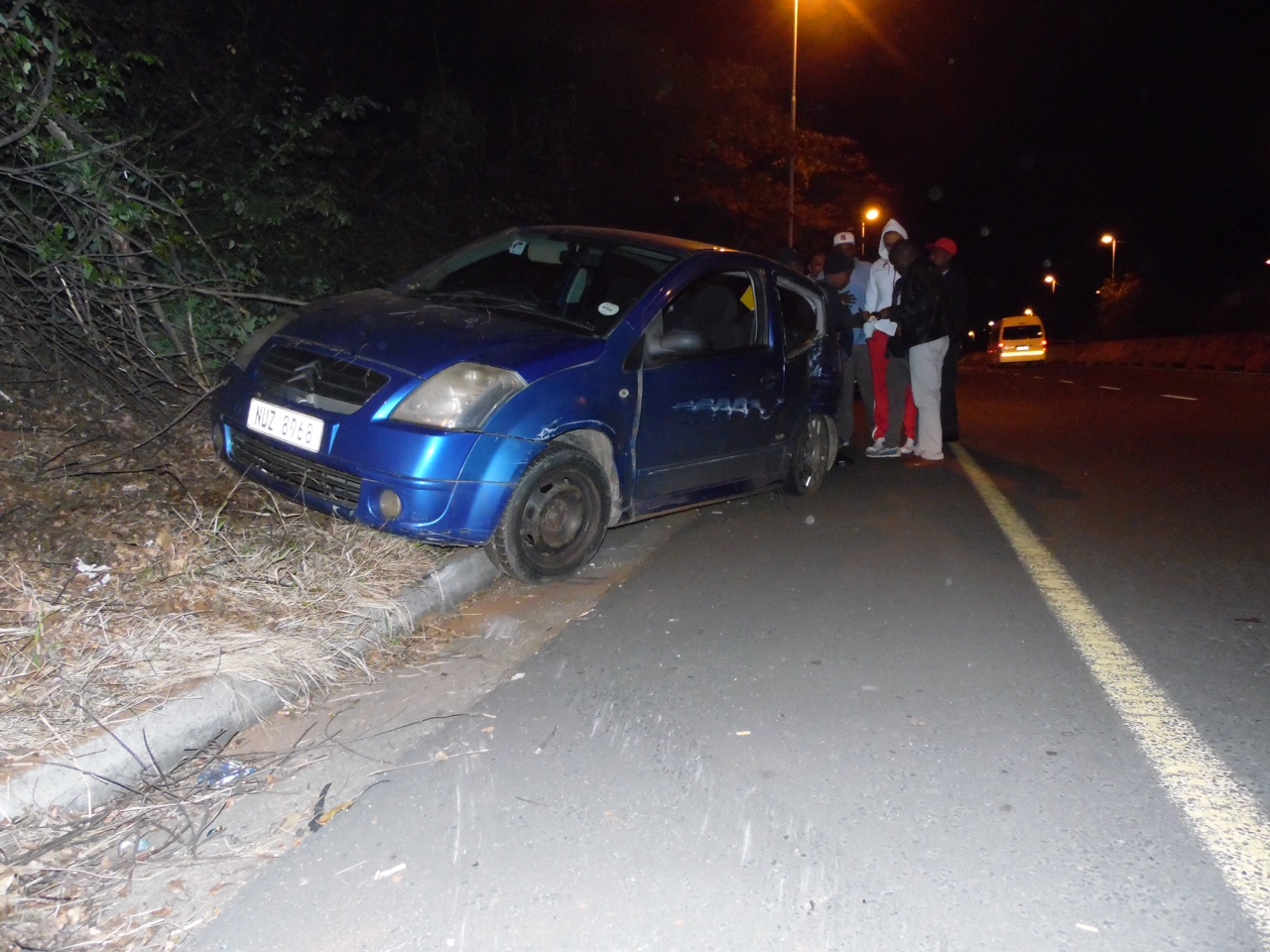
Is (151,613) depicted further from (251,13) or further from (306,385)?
(251,13)

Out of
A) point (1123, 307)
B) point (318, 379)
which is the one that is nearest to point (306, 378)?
point (318, 379)

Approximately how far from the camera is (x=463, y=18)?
1692 cm

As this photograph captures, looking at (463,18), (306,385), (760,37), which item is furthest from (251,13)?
(760,37)

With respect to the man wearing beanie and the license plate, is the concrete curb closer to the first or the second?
Result: the license plate

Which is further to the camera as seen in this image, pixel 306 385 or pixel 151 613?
pixel 306 385

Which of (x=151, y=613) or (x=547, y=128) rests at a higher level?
(x=547, y=128)

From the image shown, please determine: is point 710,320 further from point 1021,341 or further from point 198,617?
point 1021,341

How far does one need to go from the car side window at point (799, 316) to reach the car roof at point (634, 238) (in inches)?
35.4

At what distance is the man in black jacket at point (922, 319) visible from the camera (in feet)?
29.2

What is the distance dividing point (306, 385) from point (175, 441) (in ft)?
5.52

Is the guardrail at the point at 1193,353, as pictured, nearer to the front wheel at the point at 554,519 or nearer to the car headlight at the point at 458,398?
the front wheel at the point at 554,519

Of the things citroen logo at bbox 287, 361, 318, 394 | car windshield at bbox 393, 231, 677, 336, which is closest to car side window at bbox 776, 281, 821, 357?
car windshield at bbox 393, 231, 677, 336

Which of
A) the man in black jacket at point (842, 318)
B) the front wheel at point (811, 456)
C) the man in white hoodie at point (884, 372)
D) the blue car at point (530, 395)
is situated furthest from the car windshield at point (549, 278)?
the man in white hoodie at point (884, 372)

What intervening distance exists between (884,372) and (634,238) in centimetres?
433
